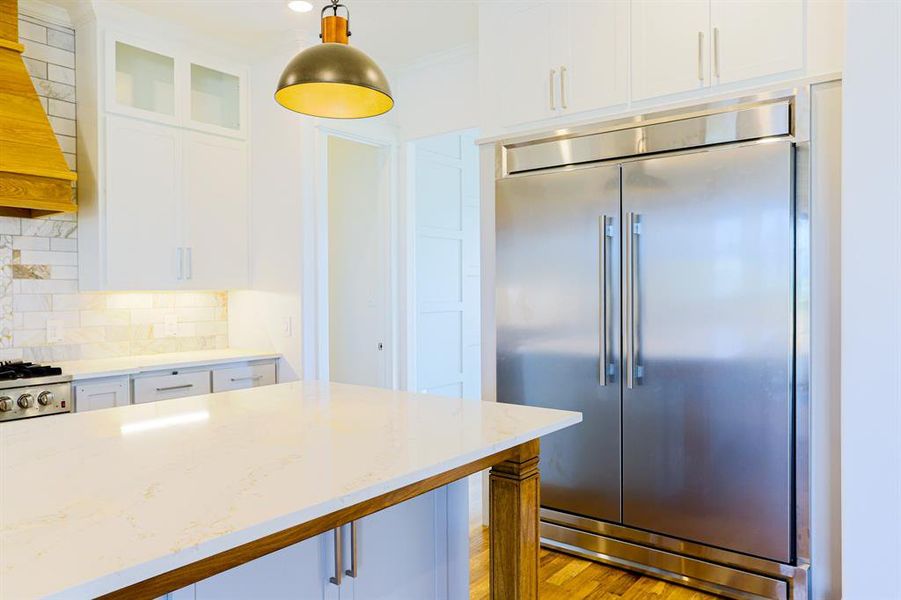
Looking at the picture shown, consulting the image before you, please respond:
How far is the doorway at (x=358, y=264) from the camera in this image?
14.3ft

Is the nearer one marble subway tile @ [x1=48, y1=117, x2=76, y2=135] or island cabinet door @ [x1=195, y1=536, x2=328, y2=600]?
island cabinet door @ [x1=195, y1=536, x2=328, y2=600]

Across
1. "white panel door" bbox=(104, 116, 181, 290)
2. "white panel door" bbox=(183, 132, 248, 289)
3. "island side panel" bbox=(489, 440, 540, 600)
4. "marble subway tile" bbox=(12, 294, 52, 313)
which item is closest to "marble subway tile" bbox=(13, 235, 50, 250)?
"marble subway tile" bbox=(12, 294, 52, 313)

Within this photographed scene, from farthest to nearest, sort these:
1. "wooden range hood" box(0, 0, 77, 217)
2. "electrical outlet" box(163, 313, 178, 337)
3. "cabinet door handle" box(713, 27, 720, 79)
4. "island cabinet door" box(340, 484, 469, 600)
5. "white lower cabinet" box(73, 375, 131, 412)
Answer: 1. "electrical outlet" box(163, 313, 178, 337)
2. "white lower cabinet" box(73, 375, 131, 412)
3. "wooden range hood" box(0, 0, 77, 217)
4. "cabinet door handle" box(713, 27, 720, 79)
5. "island cabinet door" box(340, 484, 469, 600)

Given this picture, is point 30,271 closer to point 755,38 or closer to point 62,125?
point 62,125

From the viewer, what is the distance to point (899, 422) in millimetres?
2020

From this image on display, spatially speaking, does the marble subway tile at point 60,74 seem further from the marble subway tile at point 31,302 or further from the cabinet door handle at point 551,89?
the cabinet door handle at point 551,89

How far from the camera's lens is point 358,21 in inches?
138

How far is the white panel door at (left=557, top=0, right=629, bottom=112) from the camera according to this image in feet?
8.87

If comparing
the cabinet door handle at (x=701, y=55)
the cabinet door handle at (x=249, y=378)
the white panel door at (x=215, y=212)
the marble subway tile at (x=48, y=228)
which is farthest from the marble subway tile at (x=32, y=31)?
the cabinet door handle at (x=701, y=55)

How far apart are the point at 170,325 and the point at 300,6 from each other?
214 centimetres

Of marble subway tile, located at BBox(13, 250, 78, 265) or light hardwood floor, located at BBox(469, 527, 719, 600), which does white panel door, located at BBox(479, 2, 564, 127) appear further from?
marble subway tile, located at BBox(13, 250, 78, 265)

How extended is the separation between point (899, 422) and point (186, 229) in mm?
3637

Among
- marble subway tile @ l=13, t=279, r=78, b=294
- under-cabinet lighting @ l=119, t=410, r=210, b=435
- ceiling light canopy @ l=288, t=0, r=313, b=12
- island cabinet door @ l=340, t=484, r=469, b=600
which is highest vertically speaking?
ceiling light canopy @ l=288, t=0, r=313, b=12

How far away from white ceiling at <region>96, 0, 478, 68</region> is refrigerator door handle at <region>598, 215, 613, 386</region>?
59.1 inches
